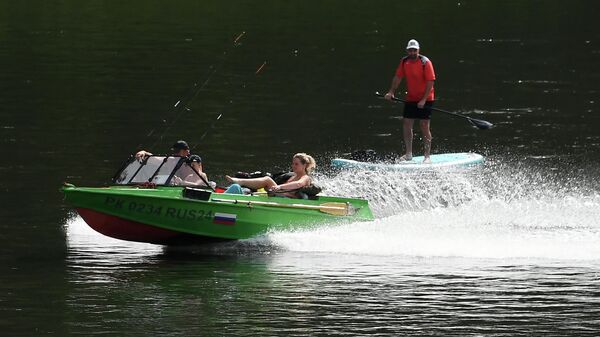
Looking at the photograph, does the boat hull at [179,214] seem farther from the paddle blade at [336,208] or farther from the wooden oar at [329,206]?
the paddle blade at [336,208]

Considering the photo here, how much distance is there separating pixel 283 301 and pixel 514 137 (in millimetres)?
19132

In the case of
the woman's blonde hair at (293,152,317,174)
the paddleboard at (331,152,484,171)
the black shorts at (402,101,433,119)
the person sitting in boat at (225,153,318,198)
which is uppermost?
the black shorts at (402,101,433,119)

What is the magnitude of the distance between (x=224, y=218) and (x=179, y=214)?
75 centimetres

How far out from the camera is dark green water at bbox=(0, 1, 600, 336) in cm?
2162

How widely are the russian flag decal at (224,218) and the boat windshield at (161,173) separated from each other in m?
0.70

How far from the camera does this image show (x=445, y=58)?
2239 inches

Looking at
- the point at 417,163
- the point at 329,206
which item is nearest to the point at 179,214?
the point at 329,206

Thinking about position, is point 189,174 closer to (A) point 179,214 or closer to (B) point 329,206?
(A) point 179,214

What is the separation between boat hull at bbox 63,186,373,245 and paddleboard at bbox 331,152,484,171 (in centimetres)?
601

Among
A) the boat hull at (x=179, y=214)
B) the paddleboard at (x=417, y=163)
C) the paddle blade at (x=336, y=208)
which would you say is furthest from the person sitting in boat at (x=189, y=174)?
the paddleboard at (x=417, y=163)

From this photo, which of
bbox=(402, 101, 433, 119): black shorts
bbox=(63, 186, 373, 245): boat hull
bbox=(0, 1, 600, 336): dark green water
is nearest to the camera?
bbox=(0, 1, 600, 336): dark green water

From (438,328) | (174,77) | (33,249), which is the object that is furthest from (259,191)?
(174,77)

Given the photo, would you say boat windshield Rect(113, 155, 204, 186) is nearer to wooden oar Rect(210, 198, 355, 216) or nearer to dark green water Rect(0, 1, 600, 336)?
wooden oar Rect(210, 198, 355, 216)

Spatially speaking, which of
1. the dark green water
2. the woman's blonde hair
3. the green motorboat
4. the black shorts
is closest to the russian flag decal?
the green motorboat
